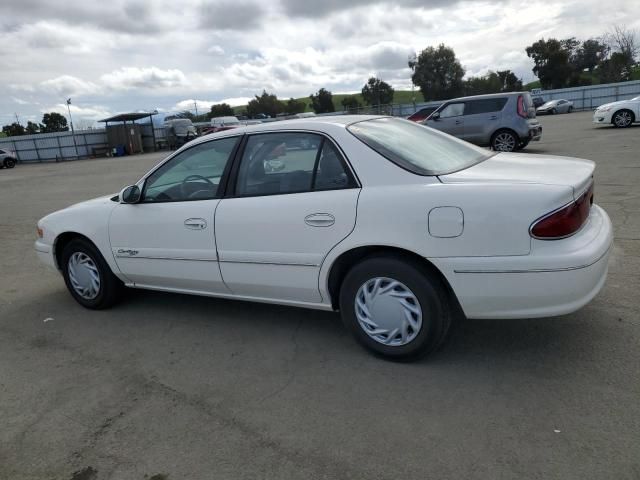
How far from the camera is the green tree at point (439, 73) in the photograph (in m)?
71.1

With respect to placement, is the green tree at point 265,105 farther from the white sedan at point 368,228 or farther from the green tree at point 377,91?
the white sedan at point 368,228

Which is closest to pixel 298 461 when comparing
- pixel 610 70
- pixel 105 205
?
pixel 105 205

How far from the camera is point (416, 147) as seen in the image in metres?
3.66

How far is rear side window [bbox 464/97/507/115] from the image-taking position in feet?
44.5

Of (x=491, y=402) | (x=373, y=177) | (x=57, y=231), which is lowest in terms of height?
(x=491, y=402)

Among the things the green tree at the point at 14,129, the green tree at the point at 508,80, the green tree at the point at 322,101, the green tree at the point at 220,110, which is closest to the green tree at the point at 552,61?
the green tree at the point at 508,80

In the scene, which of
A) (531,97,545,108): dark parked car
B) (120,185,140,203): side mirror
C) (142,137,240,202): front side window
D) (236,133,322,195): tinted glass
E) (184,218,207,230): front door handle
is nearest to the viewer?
(236,133,322,195): tinted glass

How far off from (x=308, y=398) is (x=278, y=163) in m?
1.67

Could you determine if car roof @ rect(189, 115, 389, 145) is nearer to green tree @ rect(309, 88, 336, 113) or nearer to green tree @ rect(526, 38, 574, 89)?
green tree @ rect(526, 38, 574, 89)

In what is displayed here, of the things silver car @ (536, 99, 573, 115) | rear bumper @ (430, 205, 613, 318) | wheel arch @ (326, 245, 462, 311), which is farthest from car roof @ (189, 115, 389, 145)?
silver car @ (536, 99, 573, 115)

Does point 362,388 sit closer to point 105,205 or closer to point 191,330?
point 191,330

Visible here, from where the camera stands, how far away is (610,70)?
2379 inches

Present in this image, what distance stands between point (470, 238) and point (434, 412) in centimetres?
99

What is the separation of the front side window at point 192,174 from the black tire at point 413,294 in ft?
4.40
